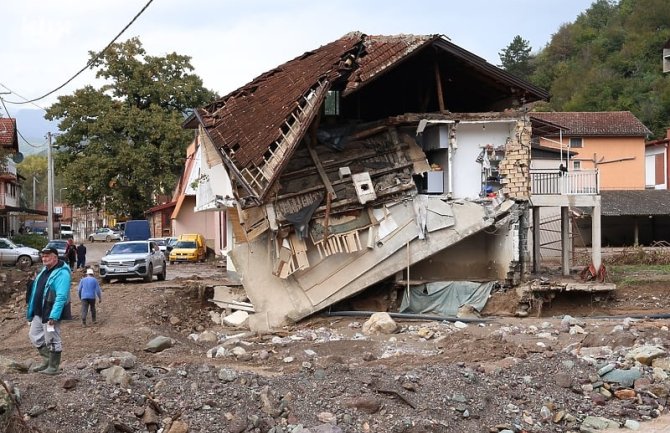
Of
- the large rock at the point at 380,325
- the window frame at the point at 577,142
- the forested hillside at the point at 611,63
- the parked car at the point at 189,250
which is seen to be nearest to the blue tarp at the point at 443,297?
the large rock at the point at 380,325

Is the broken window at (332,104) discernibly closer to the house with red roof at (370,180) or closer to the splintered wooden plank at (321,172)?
the house with red roof at (370,180)

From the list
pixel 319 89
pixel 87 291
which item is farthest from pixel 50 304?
pixel 319 89

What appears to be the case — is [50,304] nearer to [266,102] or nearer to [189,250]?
[266,102]

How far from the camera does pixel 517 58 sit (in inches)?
3492

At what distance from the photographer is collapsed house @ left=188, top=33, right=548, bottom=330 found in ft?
68.3

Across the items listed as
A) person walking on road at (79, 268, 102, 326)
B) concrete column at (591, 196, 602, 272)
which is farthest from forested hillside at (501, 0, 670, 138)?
person walking on road at (79, 268, 102, 326)

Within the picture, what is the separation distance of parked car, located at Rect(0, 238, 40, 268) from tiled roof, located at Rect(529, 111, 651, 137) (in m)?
31.8

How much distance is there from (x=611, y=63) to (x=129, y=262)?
196 ft

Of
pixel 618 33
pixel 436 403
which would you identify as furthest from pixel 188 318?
pixel 618 33

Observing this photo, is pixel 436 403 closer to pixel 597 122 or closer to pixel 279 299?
pixel 279 299

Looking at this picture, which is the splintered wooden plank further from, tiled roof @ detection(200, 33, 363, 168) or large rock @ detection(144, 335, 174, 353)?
large rock @ detection(144, 335, 174, 353)

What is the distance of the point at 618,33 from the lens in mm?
79500

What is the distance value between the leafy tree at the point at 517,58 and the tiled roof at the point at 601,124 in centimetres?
3826

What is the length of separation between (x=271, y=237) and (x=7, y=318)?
7.78 metres
